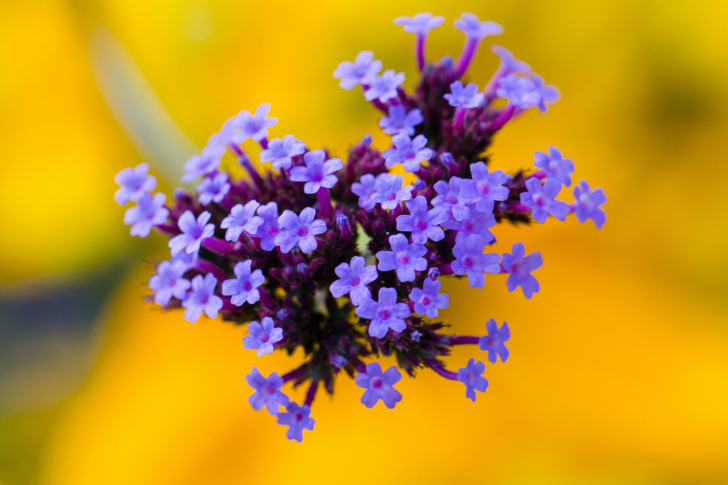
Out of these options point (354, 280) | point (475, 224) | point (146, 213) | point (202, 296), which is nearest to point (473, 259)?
point (475, 224)

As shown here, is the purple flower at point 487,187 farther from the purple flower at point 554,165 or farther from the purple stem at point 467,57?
the purple stem at point 467,57

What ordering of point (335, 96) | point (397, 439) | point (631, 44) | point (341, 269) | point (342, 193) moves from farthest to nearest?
point (335, 96), point (631, 44), point (397, 439), point (342, 193), point (341, 269)

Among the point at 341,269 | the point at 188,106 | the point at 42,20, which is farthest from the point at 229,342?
the point at 42,20

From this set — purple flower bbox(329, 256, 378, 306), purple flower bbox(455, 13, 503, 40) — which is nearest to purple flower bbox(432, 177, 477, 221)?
purple flower bbox(329, 256, 378, 306)

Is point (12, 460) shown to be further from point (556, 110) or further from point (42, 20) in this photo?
point (556, 110)

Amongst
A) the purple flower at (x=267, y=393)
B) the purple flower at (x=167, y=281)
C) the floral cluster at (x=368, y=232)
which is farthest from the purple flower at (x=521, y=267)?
the purple flower at (x=167, y=281)

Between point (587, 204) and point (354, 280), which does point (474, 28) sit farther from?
point (354, 280)
